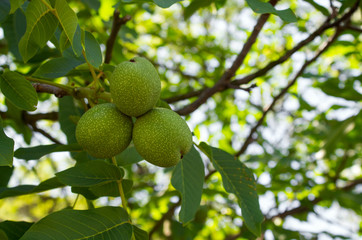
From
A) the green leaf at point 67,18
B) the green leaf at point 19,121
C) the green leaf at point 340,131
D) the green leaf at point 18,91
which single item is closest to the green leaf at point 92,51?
the green leaf at point 67,18

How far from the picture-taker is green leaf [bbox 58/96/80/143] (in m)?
1.80

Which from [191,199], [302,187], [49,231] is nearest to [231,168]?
[191,199]

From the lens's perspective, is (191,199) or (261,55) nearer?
(191,199)

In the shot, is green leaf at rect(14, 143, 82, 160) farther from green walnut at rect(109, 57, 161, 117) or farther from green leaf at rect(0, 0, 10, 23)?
green leaf at rect(0, 0, 10, 23)

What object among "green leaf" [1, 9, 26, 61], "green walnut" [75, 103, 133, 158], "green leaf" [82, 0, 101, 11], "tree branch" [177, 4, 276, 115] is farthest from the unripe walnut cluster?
"green leaf" [82, 0, 101, 11]

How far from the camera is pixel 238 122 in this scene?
3895 mm

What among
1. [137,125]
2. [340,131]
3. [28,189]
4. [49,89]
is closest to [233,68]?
[340,131]

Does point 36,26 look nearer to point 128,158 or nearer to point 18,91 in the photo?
point 18,91

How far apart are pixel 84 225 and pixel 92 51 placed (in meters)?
0.61

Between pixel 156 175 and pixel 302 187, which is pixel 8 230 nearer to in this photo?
pixel 302 187

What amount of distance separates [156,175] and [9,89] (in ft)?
9.26

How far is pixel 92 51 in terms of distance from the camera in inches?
50.0

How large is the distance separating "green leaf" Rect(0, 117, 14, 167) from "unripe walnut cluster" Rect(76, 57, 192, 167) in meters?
0.27

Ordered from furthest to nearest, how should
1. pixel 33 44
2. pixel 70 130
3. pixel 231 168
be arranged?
pixel 70 130 < pixel 231 168 < pixel 33 44
